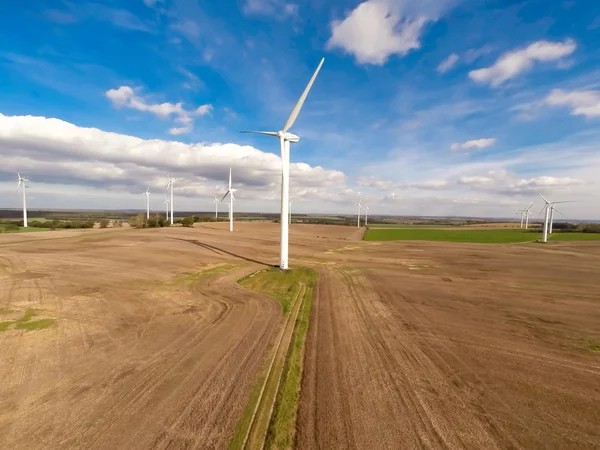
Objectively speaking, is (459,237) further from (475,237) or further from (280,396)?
(280,396)

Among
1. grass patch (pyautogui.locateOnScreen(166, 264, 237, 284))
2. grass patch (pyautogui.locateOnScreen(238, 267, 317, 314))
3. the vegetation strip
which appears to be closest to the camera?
the vegetation strip

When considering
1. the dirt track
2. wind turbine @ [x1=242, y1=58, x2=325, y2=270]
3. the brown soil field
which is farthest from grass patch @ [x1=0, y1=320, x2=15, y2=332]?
wind turbine @ [x1=242, y1=58, x2=325, y2=270]

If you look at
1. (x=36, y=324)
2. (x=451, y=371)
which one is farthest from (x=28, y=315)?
(x=451, y=371)

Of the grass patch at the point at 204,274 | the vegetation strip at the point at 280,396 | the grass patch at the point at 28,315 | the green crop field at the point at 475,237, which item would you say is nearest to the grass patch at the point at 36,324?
the grass patch at the point at 28,315

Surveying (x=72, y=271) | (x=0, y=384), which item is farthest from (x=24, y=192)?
(x=0, y=384)

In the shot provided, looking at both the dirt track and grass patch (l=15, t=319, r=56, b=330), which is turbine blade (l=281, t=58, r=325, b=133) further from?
grass patch (l=15, t=319, r=56, b=330)

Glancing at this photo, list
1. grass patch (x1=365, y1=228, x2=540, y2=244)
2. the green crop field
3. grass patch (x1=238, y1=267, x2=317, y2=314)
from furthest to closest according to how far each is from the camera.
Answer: the green crop field
grass patch (x1=365, y1=228, x2=540, y2=244)
grass patch (x1=238, y1=267, x2=317, y2=314)
